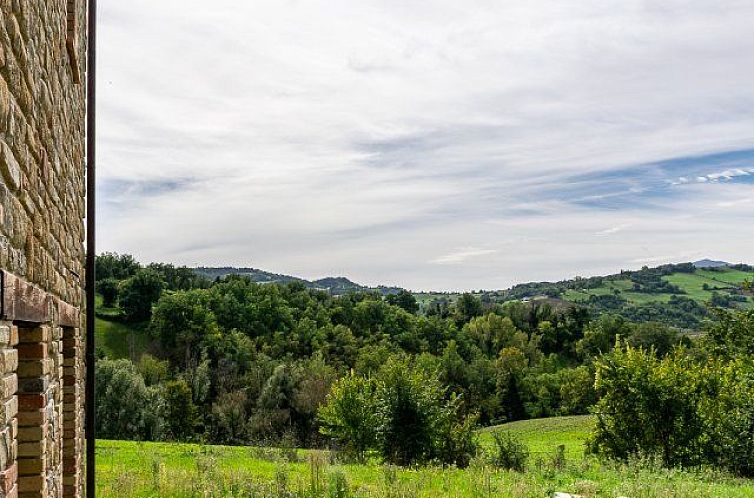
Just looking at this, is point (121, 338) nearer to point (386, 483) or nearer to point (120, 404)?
point (120, 404)

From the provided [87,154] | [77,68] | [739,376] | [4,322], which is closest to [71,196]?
[77,68]

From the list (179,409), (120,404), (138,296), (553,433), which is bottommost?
(553,433)

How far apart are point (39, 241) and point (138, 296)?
60390mm

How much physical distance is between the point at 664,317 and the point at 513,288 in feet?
257

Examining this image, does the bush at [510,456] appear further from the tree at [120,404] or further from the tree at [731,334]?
the tree at [120,404]

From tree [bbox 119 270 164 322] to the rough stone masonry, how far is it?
58.2m

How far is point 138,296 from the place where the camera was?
5966cm

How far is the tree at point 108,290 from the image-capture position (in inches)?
2433

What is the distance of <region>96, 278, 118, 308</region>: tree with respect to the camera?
6181 cm

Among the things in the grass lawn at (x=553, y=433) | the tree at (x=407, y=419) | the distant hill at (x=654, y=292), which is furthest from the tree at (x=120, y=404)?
the distant hill at (x=654, y=292)

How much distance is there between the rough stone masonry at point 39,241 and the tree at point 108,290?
61.3 metres

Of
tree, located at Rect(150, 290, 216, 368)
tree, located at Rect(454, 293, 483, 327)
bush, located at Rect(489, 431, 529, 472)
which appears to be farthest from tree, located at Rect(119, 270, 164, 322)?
bush, located at Rect(489, 431, 529, 472)

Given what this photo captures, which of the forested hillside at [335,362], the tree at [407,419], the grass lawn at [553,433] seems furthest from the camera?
the grass lawn at [553,433]

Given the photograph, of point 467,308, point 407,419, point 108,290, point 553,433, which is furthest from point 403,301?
point 407,419
